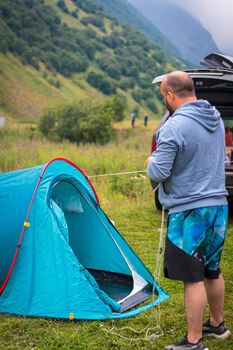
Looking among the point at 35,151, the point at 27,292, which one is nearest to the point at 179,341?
the point at 27,292

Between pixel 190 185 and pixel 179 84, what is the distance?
0.67 m

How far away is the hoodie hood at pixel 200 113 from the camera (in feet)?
Result: 12.1

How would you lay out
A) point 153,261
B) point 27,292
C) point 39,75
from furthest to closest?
1. point 39,75
2. point 153,261
3. point 27,292

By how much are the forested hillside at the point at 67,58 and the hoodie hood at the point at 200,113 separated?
147 feet

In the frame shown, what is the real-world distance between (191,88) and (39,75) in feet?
189

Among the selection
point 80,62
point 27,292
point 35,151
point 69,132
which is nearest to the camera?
point 27,292

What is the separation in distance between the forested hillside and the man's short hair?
44.7 meters

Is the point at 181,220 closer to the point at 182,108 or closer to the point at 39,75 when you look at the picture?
the point at 182,108

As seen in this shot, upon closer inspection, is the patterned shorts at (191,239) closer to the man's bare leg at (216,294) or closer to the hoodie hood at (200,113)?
the man's bare leg at (216,294)

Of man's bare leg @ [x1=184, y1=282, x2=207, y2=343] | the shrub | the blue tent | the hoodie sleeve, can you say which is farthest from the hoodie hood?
the shrub

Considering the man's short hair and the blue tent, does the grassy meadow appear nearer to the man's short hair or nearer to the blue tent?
the blue tent

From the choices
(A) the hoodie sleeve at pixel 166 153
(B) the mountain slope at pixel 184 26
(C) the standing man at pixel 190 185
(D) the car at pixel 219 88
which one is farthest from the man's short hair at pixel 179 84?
(B) the mountain slope at pixel 184 26

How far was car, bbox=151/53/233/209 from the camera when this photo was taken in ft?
23.4

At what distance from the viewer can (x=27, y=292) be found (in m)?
4.62
